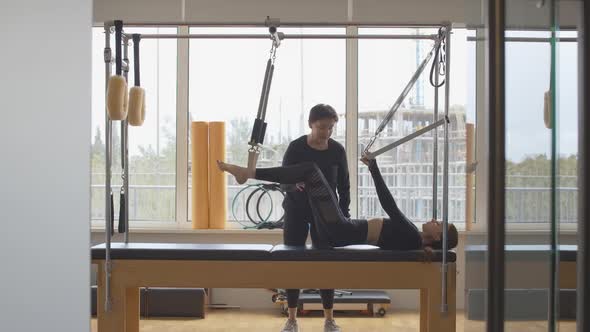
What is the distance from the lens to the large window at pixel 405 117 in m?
5.12

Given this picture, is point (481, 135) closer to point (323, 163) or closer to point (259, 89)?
point (323, 163)

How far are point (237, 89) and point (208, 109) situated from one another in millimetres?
276

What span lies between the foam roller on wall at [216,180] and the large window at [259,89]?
24 centimetres

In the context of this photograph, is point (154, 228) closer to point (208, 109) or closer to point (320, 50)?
point (208, 109)

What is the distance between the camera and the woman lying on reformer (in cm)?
314

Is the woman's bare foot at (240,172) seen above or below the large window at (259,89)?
below

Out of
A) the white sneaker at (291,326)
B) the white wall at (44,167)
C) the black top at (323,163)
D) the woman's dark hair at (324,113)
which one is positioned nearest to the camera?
the white wall at (44,167)

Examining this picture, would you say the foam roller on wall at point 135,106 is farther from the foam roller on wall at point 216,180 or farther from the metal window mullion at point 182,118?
the metal window mullion at point 182,118

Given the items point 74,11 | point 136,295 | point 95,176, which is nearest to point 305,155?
point 136,295

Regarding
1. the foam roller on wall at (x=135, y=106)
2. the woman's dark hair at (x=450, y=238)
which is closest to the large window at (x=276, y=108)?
the woman's dark hair at (x=450, y=238)

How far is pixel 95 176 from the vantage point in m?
5.33

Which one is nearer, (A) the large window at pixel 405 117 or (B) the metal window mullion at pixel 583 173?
(B) the metal window mullion at pixel 583 173

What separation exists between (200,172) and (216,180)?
133 mm

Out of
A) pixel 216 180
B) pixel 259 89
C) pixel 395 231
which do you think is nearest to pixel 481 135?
pixel 395 231
